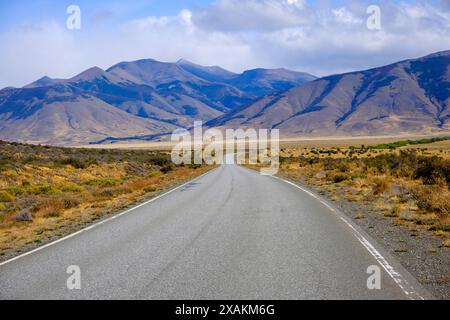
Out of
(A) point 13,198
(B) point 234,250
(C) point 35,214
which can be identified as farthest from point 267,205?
(A) point 13,198

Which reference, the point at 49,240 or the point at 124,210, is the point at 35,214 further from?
the point at 49,240

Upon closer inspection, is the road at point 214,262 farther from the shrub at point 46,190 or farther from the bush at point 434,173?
the shrub at point 46,190

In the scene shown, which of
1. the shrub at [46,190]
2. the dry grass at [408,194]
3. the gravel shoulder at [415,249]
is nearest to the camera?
the gravel shoulder at [415,249]

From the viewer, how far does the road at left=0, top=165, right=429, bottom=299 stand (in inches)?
251

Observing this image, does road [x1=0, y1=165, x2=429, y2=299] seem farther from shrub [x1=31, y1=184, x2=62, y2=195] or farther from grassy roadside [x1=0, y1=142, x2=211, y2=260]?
shrub [x1=31, y1=184, x2=62, y2=195]

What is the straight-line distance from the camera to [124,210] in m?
15.8

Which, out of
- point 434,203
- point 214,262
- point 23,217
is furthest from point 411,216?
point 23,217

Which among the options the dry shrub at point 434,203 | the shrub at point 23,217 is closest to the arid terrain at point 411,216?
the dry shrub at point 434,203

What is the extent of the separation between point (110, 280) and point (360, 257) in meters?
4.43

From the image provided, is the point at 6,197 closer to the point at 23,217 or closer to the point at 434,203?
the point at 23,217

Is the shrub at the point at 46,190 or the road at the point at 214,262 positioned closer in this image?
the road at the point at 214,262

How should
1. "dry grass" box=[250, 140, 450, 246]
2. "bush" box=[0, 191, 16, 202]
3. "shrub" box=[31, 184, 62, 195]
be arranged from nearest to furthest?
"dry grass" box=[250, 140, 450, 246]
"bush" box=[0, 191, 16, 202]
"shrub" box=[31, 184, 62, 195]

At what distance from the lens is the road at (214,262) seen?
6.36 m

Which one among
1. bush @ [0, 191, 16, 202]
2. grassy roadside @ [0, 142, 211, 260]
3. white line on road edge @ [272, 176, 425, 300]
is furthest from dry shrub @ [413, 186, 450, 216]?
bush @ [0, 191, 16, 202]
